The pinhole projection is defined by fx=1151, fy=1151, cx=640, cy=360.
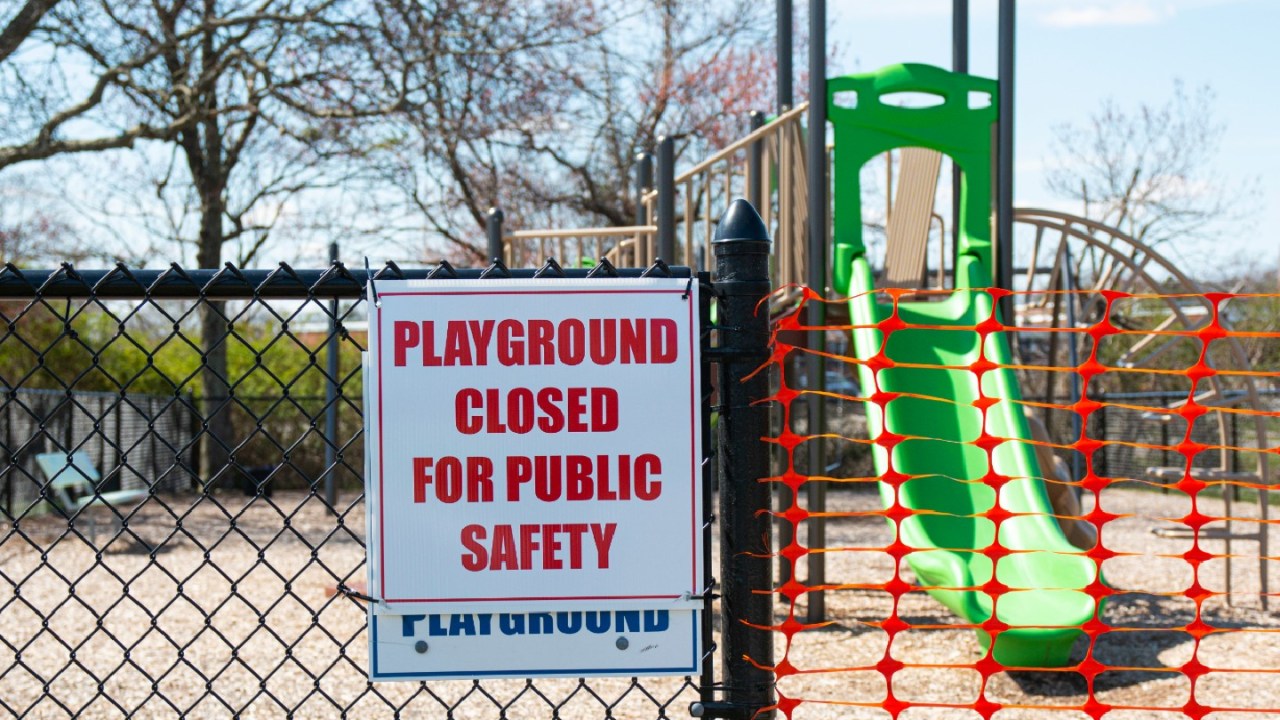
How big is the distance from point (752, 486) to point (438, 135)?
13091 millimetres

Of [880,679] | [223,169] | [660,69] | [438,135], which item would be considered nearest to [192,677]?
[880,679]

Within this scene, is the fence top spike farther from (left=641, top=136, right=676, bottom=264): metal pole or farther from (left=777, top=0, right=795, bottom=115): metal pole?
(left=777, top=0, right=795, bottom=115): metal pole

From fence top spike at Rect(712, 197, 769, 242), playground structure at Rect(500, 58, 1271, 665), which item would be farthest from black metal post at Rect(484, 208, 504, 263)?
fence top spike at Rect(712, 197, 769, 242)

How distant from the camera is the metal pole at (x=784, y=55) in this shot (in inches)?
297

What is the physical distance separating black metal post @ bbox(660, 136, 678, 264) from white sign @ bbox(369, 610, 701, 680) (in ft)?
16.4

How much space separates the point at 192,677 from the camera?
17.4ft

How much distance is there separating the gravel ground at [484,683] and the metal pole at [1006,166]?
6.99ft

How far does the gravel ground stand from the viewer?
15.4 feet

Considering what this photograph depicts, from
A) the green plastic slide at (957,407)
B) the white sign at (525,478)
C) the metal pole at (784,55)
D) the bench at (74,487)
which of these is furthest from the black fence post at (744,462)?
the bench at (74,487)

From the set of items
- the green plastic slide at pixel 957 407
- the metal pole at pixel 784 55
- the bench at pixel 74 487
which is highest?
the metal pole at pixel 784 55

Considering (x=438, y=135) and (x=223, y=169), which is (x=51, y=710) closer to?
(x=438, y=135)

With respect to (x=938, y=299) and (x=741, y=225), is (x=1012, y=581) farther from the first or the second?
(x=741, y=225)

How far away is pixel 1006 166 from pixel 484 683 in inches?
186

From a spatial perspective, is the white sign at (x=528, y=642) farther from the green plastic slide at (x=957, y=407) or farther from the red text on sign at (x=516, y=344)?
the green plastic slide at (x=957, y=407)
